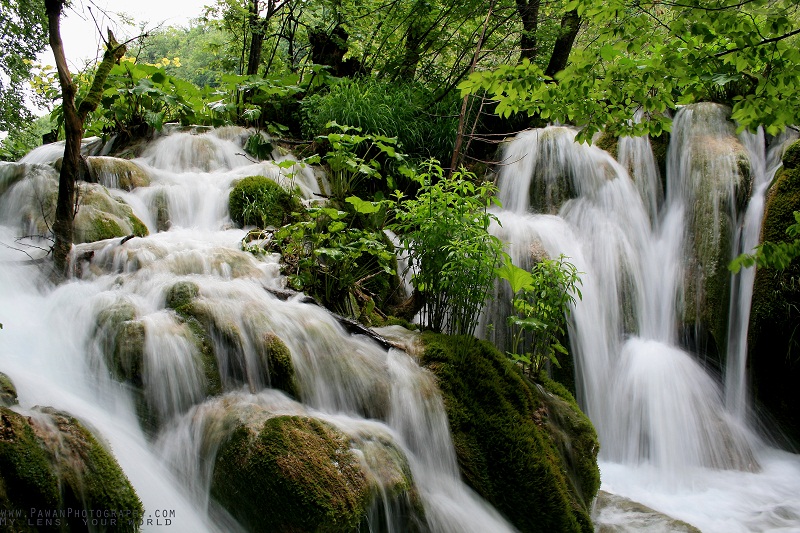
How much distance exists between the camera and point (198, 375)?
3.14 metres

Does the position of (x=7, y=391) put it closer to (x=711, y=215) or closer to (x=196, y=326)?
(x=196, y=326)

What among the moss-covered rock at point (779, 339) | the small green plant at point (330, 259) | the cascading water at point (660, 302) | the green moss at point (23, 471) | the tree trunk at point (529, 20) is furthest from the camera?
the tree trunk at point (529, 20)

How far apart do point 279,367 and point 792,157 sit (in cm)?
556

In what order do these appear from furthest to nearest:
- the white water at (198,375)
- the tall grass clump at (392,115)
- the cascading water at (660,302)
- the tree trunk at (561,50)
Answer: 1. the tree trunk at (561,50)
2. the tall grass clump at (392,115)
3. the cascading water at (660,302)
4. the white water at (198,375)

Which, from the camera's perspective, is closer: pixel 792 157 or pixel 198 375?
pixel 198 375

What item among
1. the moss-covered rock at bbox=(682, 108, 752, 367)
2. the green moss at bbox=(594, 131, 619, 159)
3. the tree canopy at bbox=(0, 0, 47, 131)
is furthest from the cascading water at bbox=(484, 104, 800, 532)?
the tree canopy at bbox=(0, 0, 47, 131)

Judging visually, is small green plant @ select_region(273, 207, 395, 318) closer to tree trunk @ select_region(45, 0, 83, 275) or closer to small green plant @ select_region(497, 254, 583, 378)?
small green plant @ select_region(497, 254, 583, 378)

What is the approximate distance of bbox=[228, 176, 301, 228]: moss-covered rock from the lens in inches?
227

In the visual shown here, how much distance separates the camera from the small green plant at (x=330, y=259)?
171 inches

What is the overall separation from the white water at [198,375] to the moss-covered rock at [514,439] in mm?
128

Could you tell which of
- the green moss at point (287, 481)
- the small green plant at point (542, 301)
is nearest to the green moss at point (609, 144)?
the small green plant at point (542, 301)

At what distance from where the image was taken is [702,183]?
21.2 ft

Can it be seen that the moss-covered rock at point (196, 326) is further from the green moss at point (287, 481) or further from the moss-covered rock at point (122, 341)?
the green moss at point (287, 481)

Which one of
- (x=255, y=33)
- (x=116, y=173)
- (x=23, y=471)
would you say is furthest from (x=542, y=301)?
(x=255, y=33)
